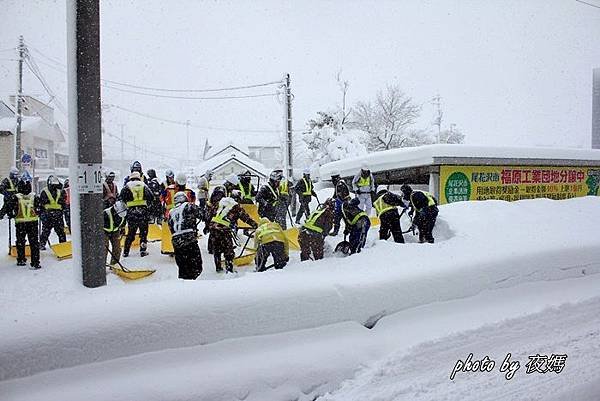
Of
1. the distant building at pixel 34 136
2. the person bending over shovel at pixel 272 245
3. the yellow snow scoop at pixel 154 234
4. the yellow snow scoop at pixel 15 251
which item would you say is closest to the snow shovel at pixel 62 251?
the yellow snow scoop at pixel 15 251

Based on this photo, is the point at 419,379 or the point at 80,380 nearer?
the point at 80,380

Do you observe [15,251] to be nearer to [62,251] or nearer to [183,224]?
[62,251]

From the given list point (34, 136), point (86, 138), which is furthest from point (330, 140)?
point (86, 138)

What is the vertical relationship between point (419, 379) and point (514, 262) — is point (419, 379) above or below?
below

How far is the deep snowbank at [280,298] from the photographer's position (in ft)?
10.2

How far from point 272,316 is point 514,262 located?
337cm

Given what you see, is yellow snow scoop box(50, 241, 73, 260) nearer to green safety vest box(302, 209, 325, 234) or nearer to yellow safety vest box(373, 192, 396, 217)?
green safety vest box(302, 209, 325, 234)

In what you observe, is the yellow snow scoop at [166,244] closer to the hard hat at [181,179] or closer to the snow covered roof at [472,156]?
the hard hat at [181,179]

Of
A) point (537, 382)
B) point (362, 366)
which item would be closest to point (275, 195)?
point (362, 366)

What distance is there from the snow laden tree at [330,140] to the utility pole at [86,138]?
24.7m

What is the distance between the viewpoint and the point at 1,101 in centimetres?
2925

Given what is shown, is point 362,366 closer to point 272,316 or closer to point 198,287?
point 272,316

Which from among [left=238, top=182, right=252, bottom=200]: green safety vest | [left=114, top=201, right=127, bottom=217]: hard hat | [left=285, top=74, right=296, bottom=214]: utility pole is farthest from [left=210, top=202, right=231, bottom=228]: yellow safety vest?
[left=285, top=74, right=296, bottom=214]: utility pole

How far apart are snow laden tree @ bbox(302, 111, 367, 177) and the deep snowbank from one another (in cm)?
2304
